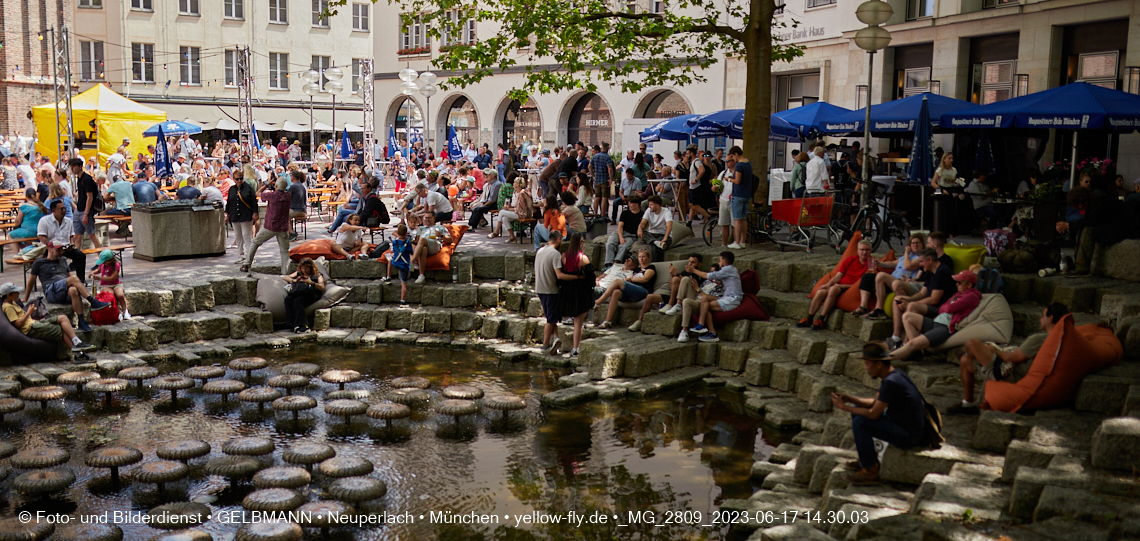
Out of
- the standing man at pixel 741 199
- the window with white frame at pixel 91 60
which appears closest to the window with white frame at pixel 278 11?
A: the window with white frame at pixel 91 60

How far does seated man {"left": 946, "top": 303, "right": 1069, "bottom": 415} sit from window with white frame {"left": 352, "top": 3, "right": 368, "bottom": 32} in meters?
43.3

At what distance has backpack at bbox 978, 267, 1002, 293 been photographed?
33.4 feet

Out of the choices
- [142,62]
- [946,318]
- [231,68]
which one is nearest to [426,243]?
[946,318]

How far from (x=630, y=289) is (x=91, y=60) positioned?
3725 cm

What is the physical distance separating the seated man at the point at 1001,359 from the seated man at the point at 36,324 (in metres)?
9.62

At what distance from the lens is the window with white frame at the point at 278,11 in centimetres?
4412

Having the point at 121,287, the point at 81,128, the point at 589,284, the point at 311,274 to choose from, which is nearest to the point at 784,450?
the point at 589,284

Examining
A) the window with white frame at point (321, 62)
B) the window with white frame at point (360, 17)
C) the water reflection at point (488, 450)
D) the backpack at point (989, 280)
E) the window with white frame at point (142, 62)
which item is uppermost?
the window with white frame at point (360, 17)

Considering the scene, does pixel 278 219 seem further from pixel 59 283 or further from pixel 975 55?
pixel 975 55

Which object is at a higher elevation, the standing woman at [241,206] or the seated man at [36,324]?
the standing woman at [241,206]

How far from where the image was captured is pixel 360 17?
47.6 metres

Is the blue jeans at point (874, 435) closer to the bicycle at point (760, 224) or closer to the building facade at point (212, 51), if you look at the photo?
the bicycle at point (760, 224)

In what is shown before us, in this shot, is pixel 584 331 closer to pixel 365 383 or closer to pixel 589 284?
pixel 589 284

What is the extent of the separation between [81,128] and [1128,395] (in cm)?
2415
